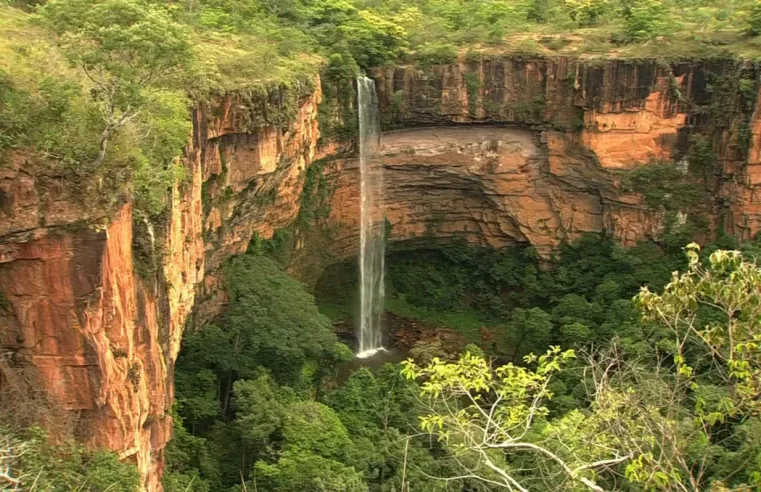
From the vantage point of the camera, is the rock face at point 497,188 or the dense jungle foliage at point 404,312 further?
the rock face at point 497,188

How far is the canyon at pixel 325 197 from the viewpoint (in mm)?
7902

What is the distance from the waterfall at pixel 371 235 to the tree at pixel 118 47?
13.6 m

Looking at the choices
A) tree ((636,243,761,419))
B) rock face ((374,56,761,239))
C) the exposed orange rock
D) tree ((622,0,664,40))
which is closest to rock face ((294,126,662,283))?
rock face ((374,56,761,239))

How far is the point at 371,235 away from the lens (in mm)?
23672

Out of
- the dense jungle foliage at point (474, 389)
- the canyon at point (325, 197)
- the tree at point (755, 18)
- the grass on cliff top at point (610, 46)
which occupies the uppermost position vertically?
the tree at point (755, 18)

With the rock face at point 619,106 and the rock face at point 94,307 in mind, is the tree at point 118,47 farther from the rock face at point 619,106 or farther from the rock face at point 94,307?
the rock face at point 619,106

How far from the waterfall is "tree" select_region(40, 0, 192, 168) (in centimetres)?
1356

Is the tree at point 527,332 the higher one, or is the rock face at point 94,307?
the rock face at point 94,307

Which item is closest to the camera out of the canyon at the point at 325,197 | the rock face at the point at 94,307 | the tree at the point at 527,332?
the rock face at the point at 94,307

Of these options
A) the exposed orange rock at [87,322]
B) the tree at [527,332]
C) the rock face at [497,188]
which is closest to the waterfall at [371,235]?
the rock face at [497,188]

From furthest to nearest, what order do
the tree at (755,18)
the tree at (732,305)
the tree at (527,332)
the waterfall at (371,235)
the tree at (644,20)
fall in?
the waterfall at (371,235) → the tree at (644,20) → the tree at (527,332) → the tree at (755,18) → the tree at (732,305)

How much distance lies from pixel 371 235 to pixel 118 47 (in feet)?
52.3

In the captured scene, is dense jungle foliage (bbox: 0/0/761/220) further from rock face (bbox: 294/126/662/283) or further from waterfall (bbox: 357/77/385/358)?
rock face (bbox: 294/126/662/283)

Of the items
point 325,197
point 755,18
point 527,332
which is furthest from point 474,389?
point 755,18
